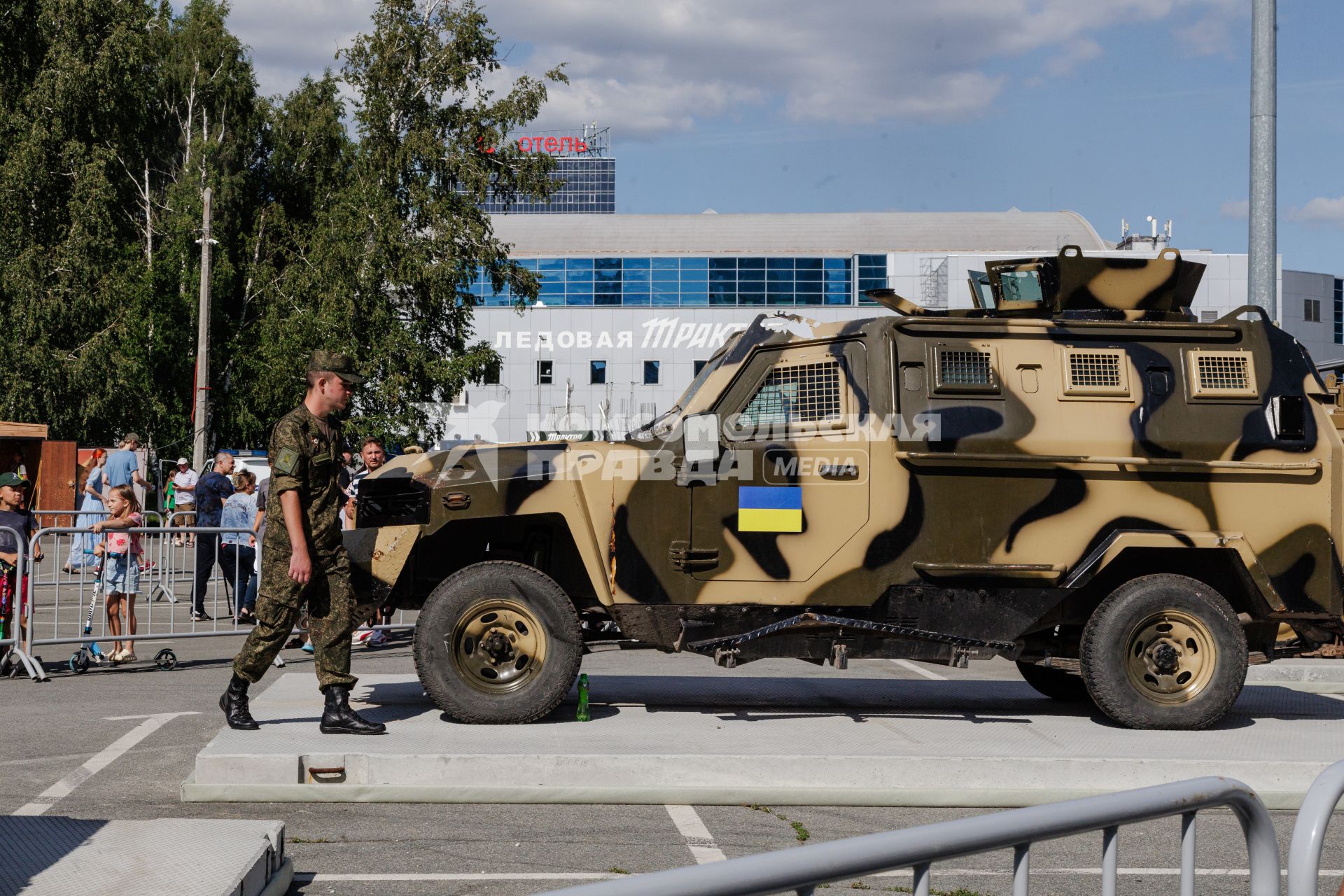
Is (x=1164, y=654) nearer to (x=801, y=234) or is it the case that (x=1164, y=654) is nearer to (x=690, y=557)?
(x=690, y=557)

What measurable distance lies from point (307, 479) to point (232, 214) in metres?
40.1

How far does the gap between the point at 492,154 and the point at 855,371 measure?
26148 mm

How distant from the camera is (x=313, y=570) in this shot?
7.01 metres

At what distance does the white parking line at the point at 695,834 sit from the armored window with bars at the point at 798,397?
7.39ft

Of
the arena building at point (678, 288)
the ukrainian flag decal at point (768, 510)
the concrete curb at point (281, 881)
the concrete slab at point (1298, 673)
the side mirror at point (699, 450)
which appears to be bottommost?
the concrete slab at point (1298, 673)

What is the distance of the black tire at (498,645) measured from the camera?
7.35m

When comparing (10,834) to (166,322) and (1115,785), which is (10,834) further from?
(166,322)

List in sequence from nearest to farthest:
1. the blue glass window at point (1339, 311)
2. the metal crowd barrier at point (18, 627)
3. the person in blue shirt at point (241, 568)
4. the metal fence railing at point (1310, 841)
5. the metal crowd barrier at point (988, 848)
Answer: the metal crowd barrier at point (988, 848) → the metal fence railing at point (1310, 841) → the metal crowd barrier at point (18, 627) → the person in blue shirt at point (241, 568) → the blue glass window at point (1339, 311)

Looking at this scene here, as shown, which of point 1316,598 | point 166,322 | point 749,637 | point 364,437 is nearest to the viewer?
point 749,637

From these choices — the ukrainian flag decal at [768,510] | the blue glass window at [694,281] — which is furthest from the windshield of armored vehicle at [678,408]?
the blue glass window at [694,281]

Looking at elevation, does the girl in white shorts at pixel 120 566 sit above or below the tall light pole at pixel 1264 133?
below

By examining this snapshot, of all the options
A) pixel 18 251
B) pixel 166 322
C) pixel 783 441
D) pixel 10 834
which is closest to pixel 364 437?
pixel 18 251

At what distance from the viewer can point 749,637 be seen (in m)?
7.37

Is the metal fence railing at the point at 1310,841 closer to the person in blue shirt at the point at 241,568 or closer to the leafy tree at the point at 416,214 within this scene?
the person in blue shirt at the point at 241,568
